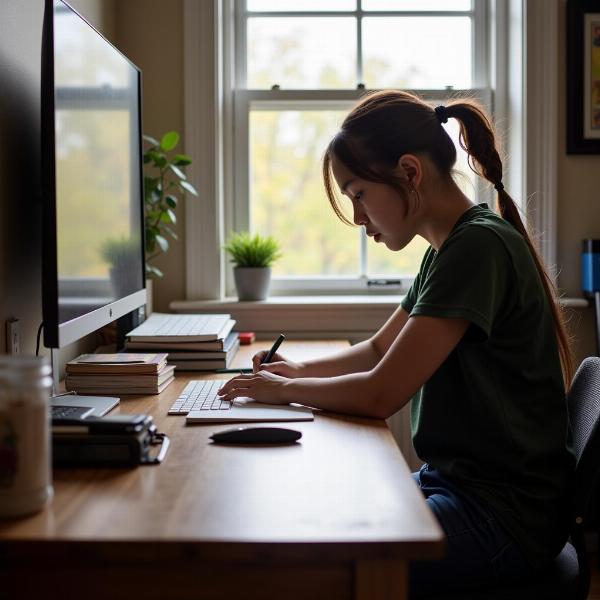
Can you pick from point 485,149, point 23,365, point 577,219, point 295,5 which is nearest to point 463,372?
point 485,149

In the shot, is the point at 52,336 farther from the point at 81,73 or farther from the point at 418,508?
the point at 418,508

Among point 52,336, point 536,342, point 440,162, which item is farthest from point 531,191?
point 52,336

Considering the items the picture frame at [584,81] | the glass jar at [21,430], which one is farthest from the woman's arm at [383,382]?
the picture frame at [584,81]

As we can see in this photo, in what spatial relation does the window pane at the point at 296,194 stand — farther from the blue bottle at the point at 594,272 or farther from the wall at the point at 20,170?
the wall at the point at 20,170

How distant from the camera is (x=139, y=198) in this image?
2.14m

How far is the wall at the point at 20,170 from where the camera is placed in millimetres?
1556

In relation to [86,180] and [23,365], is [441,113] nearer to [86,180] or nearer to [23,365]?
[86,180]

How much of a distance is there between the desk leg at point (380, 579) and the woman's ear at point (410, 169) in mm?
822

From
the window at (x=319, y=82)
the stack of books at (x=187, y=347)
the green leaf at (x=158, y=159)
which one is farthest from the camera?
the window at (x=319, y=82)

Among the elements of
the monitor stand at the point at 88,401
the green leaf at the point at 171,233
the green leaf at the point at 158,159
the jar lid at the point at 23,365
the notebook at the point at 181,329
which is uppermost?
the green leaf at the point at 158,159

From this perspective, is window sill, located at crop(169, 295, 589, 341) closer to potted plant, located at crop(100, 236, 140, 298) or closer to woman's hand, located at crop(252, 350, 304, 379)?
potted plant, located at crop(100, 236, 140, 298)

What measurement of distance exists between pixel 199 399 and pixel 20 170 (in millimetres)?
561

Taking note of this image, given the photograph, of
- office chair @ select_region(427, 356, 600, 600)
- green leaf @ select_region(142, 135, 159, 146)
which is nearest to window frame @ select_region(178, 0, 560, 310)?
green leaf @ select_region(142, 135, 159, 146)

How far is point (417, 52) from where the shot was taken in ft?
9.66
